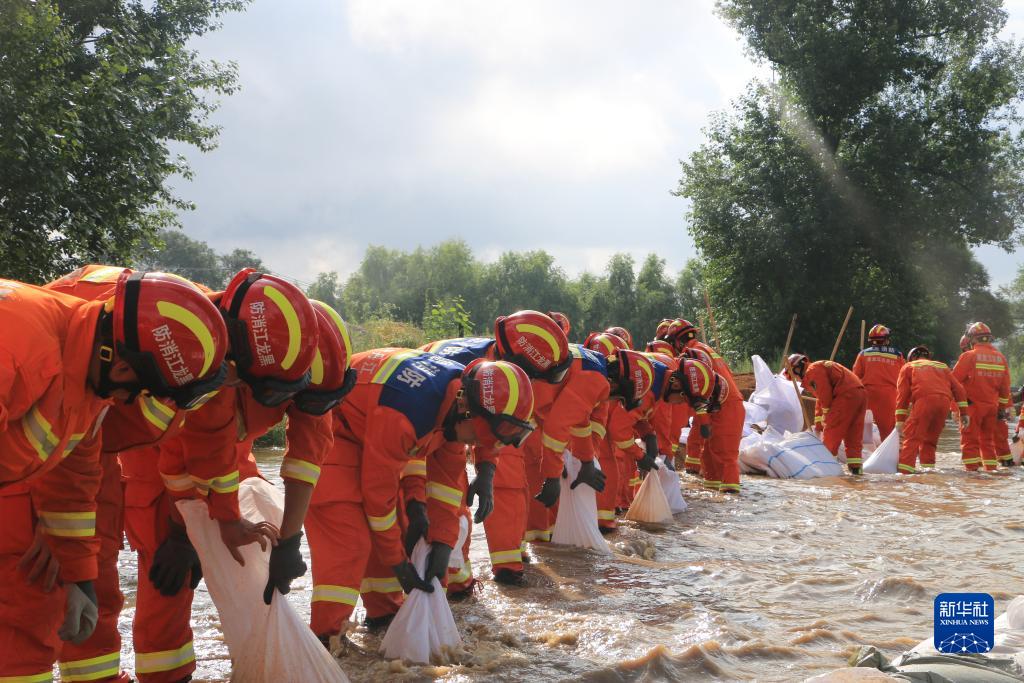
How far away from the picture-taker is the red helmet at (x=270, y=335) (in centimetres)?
294

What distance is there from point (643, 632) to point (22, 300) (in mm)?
3341

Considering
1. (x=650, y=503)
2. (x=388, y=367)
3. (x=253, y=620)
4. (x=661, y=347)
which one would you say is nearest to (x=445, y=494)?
(x=388, y=367)

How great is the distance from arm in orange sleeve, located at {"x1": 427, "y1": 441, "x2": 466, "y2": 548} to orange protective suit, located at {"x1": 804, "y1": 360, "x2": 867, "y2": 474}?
30.3ft

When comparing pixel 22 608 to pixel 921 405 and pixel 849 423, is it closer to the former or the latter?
pixel 849 423

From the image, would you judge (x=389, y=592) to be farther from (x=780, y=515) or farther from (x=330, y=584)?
(x=780, y=515)

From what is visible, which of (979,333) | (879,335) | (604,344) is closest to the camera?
(604,344)

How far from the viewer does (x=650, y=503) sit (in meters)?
7.68

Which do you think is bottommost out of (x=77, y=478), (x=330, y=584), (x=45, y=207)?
(x=330, y=584)

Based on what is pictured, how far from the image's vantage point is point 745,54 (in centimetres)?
2762

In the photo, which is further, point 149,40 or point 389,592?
point 149,40

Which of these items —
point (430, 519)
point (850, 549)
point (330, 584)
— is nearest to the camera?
point (330, 584)

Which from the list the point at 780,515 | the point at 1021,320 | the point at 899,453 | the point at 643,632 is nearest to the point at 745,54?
the point at 899,453

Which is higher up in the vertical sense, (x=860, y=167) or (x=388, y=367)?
(x=860, y=167)

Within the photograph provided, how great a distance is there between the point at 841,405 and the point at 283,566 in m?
10.7
